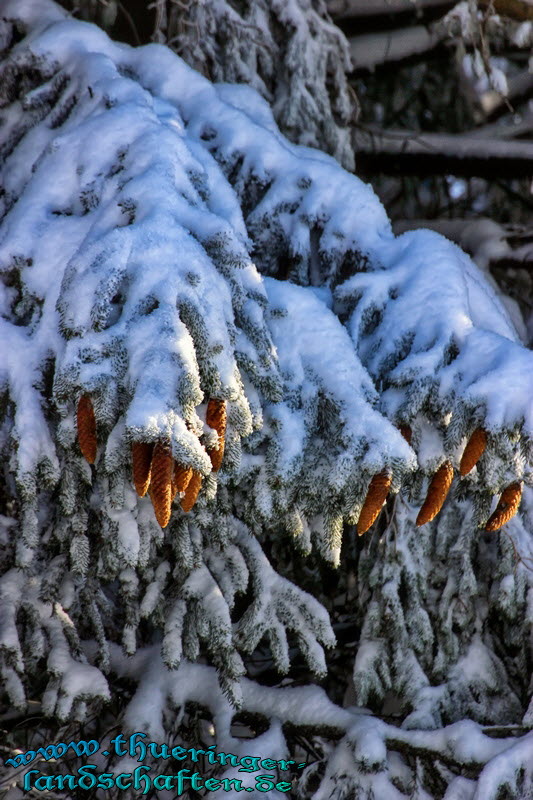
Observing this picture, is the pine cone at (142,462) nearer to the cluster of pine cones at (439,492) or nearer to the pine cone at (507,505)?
the cluster of pine cones at (439,492)

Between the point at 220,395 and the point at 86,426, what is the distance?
0.35 metres

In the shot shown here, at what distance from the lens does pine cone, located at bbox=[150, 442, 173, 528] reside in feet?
5.69

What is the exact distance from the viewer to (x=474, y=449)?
2.29m

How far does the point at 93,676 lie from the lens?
3.08m

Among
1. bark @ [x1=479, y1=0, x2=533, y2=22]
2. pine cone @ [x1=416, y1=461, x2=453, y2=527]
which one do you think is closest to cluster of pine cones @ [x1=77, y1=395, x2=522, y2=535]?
pine cone @ [x1=416, y1=461, x2=453, y2=527]

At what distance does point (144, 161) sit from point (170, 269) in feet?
1.59

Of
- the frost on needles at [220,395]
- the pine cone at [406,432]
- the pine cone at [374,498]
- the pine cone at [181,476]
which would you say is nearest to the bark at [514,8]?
the frost on needles at [220,395]

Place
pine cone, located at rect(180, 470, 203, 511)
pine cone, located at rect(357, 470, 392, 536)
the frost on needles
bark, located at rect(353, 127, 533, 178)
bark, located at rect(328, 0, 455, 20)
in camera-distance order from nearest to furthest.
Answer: pine cone, located at rect(180, 470, 203, 511), the frost on needles, pine cone, located at rect(357, 470, 392, 536), bark, located at rect(353, 127, 533, 178), bark, located at rect(328, 0, 455, 20)

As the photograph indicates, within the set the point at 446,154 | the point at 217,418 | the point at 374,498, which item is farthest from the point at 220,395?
the point at 446,154

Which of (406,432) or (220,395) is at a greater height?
(220,395)

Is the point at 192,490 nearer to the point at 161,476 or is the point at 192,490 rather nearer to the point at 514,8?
the point at 161,476

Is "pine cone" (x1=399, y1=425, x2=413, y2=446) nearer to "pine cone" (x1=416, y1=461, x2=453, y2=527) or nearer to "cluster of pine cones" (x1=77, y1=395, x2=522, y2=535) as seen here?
"cluster of pine cones" (x1=77, y1=395, x2=522, y2=535)

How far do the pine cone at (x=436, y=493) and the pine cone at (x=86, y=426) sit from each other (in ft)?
3.26

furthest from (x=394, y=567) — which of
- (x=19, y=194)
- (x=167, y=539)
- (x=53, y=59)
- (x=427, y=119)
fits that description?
(x=427, y=119)
